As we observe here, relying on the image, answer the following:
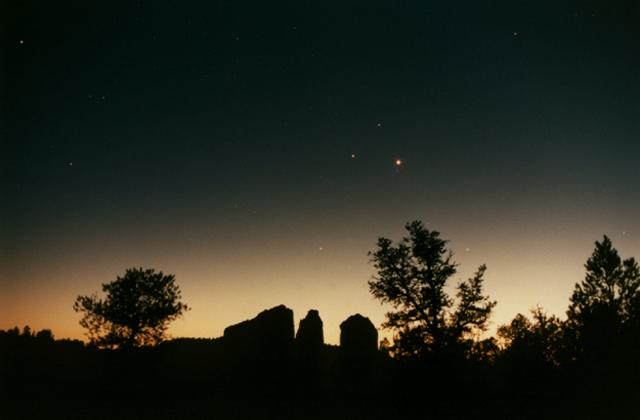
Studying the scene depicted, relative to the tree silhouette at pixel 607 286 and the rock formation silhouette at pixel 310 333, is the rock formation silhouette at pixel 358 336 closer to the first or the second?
the rock formation silhouette at pixel 310 333

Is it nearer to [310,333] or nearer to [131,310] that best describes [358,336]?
[310,333]

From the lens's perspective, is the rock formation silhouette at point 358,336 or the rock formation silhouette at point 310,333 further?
the rock formation silhouette at point 310,333

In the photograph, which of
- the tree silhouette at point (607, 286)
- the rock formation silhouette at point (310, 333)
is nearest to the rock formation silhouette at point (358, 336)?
the rock formation silhouette at point (310, 333)

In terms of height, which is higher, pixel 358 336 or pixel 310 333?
pixel 310 333

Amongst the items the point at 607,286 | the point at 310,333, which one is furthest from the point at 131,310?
the point at 607,286

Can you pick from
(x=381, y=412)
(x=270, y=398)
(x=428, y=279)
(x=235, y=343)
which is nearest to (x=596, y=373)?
(x=428, y=279)

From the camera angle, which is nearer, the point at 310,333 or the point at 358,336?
the point at 358,336

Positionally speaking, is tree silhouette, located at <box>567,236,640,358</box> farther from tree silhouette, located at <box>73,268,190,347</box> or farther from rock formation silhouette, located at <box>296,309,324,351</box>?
tree silhouette, located at <box>73,268,190,347</box>

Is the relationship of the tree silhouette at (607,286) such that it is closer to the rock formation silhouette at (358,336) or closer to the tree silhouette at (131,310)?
the rock formation silhouette at (358,336)

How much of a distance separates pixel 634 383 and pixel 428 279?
1182cm

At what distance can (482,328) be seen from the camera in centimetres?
2258

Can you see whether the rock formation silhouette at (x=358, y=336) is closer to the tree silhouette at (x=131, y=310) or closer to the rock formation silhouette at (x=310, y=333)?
the rock formation silhouette at (x=310, y=333)

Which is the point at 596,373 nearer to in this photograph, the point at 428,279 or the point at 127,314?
the point at 428,279

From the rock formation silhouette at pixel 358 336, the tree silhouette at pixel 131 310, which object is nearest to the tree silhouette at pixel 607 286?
the rock formation silhouette at pixel 358 336
